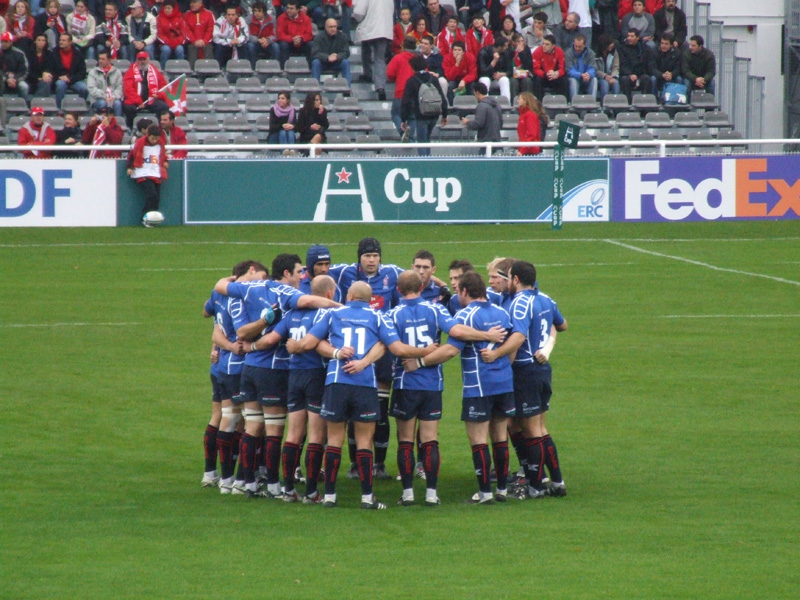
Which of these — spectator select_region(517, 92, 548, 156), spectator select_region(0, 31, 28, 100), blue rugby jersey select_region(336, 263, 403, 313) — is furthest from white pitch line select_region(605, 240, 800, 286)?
spectator select_region(0, 31, 28, 100)

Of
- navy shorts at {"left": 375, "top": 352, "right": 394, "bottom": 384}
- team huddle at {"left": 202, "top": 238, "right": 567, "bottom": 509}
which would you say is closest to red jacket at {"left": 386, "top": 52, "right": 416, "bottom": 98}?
navy shorts at {"left": 375, "top": 352, "right": 394, "bottom": 384}

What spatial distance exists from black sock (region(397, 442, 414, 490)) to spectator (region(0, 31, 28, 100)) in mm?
19227

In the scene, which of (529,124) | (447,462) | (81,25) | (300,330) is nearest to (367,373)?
(300,330)

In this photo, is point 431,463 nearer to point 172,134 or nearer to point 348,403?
point 348,403

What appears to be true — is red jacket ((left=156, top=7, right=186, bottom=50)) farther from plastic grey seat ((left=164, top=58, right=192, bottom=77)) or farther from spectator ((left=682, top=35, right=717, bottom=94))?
spectator ((left=682, top=35, right=717, bottom=94))

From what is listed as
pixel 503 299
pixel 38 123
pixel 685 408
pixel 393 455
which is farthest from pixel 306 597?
pixel 38 123

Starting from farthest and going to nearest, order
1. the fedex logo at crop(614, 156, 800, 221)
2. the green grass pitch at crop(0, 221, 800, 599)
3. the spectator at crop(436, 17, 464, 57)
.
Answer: the spectator at crop(436, 17, 464, 57), the fedex logo at crop(614, 156, 800, 221), the green grass pitch at crop(0, 221, 800, 599)

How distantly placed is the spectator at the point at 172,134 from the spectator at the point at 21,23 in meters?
3.78

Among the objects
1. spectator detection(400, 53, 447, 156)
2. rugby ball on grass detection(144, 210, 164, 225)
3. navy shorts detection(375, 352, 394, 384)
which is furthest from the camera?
spectator detection(400, 53, 447, 156)

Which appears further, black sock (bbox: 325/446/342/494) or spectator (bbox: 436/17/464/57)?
spectator (bbox: 436/17/464/57)

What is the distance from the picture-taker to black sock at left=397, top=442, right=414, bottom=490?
351 inches

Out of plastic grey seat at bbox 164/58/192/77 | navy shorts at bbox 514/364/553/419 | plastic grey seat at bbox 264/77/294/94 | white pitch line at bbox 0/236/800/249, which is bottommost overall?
navy shorts at bbox 514/364/553/419

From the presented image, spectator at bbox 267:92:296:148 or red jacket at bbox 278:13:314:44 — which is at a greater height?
red jacket at bbox 278:13:314:44

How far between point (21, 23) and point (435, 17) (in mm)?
8964
